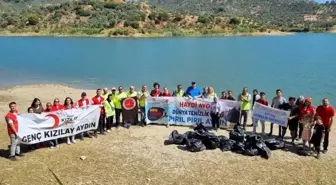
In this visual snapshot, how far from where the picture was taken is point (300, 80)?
3344cm

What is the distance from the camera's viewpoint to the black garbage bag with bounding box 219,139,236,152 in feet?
39.1

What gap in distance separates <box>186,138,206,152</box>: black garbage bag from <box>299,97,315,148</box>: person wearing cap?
10.7 ft

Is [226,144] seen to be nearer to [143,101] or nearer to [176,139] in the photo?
[176,139]

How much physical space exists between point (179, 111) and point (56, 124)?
498 centimetres

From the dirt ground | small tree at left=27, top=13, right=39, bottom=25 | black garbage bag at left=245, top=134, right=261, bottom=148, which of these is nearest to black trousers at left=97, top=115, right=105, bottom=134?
the dirt ground

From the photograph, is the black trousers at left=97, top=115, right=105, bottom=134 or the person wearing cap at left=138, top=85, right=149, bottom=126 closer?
the black trousers at left=97, top=115, right=105, bottom=134

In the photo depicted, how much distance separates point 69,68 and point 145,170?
33282mm

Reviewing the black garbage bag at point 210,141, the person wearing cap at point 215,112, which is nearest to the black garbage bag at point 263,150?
the black garbage bag at point 210,141

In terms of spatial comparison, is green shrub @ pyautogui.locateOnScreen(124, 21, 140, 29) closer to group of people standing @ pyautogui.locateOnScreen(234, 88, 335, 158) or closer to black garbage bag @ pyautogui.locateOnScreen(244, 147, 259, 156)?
group of people standing @ pyautogui.locateOnScreen(234, 88, 335, 158)

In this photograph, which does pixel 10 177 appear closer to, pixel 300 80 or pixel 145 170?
pixel 145 170

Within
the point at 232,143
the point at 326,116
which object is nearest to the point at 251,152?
the point at 232,143

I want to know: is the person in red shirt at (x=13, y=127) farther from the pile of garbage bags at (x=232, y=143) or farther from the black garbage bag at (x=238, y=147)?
the black garbage bag at (x=238, y=147)

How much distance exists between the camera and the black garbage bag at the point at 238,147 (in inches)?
461

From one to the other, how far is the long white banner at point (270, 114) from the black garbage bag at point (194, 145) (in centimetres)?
287
